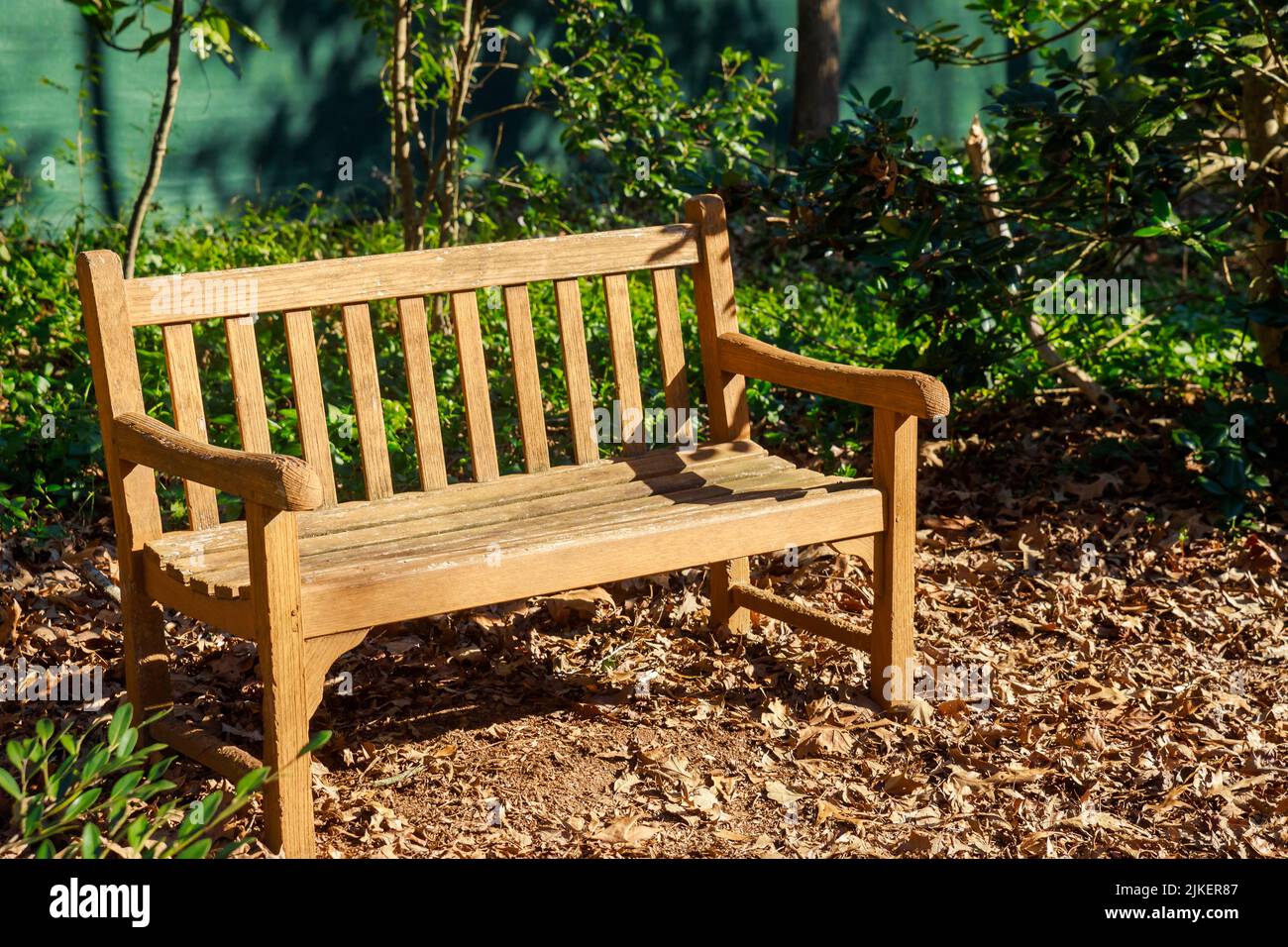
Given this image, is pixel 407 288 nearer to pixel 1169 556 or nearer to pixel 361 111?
pixel 1169 556

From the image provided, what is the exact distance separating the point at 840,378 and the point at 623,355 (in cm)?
62

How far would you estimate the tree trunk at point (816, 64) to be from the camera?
377 inches

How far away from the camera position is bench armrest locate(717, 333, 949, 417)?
364 cm

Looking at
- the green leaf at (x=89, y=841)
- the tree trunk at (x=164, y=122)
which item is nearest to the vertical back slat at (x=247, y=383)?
the green leaf at (x=89, y=841)

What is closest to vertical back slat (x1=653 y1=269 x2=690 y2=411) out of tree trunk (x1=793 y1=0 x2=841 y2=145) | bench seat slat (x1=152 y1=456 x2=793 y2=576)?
bench seat slat (x1=152 y1=456 x2=793 y2=576)

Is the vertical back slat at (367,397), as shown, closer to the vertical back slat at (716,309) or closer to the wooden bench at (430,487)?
the wooden bench at (430,487)

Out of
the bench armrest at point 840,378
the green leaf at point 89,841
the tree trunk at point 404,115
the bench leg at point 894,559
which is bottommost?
the bench leg at point 894,559

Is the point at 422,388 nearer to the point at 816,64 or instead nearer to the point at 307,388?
the point at 307,388

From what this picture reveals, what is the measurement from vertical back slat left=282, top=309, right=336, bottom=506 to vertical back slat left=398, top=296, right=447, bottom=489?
0.76 feet

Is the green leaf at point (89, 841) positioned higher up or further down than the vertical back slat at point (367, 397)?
further down

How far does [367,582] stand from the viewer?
3.08 metres

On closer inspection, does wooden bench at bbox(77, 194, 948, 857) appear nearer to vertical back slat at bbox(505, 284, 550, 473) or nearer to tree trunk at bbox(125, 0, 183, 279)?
vertical back slat at bbox(505, 284, 550, 473)

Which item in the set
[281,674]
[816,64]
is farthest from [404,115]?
[816,64]

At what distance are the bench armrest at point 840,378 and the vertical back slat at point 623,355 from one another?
295 mm
